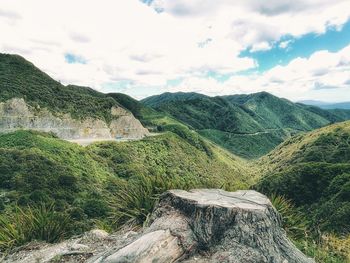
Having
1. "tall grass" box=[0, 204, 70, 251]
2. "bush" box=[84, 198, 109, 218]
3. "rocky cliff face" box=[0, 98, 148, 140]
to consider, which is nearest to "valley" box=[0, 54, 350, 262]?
"tall grass" box=[0, 204, 70, 251]

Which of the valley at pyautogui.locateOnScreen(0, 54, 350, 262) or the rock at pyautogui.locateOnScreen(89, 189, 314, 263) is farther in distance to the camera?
the valley at pyautogui.locateOnScreen(0, 54, 350, 262)

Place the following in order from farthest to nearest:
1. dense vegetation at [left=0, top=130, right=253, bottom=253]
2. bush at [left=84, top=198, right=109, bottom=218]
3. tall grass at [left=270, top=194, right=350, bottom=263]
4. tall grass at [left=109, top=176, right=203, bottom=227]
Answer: bush at [left=84, top=198, right=109, bottom=218] < dense vegetation at [left=0, top=130, right=253, bottom=253] < tall grass at [left=109, top=176, right=203, bottom=227] < tall grass at [left=270, top=194, right=350, bottom=263]

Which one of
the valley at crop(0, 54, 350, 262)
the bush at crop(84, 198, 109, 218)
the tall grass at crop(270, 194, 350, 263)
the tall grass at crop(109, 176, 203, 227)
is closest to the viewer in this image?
the tall grass at crop(270, 194, 350, 263)

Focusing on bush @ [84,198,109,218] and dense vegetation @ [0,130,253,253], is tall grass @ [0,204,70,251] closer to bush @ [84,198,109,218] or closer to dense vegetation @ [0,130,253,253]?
dense vegetation @ [0,130,253,253]

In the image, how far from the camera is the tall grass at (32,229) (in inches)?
341

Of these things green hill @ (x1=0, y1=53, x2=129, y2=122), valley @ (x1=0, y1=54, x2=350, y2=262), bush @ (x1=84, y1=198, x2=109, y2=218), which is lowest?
bush @ (x1=84, y1=198, x2=109, y2=218)

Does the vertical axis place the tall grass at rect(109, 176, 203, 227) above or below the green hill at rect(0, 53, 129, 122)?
below

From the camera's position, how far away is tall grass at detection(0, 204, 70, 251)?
28.4 feet

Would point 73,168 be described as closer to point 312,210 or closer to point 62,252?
point 312,210

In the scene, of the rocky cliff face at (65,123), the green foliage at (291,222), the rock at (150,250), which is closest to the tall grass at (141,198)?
the rock at (150,250)

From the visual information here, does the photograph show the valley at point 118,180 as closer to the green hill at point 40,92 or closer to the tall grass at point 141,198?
the tall grass at point 141,198

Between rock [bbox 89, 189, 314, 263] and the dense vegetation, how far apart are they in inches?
84.8

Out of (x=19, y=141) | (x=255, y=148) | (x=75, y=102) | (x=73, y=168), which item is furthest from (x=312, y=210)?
(x=255, y=148)

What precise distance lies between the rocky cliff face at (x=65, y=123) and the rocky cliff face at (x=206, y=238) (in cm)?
6820
